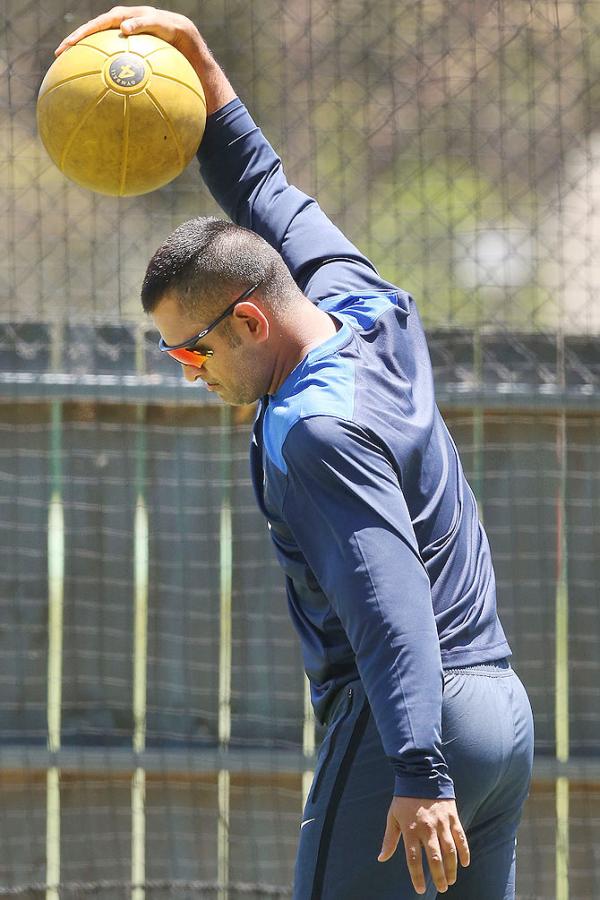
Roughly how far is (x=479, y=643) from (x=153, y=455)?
224 cm

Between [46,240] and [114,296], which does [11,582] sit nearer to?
[46,240]

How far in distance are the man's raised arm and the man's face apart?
1.31ft

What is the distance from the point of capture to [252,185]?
324 centimetres

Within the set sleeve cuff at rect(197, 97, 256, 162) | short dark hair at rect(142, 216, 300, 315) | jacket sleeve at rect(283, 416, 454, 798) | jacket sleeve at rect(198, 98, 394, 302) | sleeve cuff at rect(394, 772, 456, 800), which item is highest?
sleeve cuff at rect(197, 97, 256, 162)

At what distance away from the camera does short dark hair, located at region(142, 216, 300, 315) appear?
8.62 ft

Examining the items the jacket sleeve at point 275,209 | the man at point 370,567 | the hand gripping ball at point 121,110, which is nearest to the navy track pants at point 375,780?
the man at point 370,567

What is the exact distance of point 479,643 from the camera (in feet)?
8.77

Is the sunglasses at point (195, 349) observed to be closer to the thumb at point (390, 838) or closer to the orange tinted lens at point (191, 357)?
the orange tinted lens at point (191, 357)

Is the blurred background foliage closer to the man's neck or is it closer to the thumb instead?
the man's neck

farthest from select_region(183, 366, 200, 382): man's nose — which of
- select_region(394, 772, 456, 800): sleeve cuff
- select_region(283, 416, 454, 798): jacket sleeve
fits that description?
select_region(394, 772, 456, 800): sleeve cuff

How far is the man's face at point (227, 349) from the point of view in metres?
2.64

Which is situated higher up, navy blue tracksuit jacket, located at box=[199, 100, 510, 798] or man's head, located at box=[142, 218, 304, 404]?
man's head, located at box=[142, 218, 304, 404]

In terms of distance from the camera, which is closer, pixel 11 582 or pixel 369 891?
pixel 369 891

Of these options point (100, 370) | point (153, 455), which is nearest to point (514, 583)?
point (153, 455)
